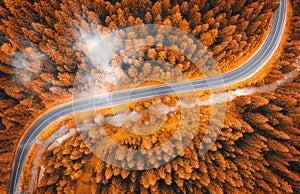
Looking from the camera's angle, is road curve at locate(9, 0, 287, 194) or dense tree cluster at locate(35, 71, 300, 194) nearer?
dense tree cluster at locate(35, 71, 300, 194)

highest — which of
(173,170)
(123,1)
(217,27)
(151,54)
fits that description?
(123,1)

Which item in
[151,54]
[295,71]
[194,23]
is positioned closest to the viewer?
[151,54]

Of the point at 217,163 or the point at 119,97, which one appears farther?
the point at 119,97

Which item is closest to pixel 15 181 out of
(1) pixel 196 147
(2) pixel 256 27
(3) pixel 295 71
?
(1) pixel 196 147

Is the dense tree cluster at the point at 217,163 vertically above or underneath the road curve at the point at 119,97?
underneath

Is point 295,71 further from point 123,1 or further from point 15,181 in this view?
point 15,181

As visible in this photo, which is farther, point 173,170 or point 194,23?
point 194,23

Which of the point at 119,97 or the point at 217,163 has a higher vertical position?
the point at 119,97

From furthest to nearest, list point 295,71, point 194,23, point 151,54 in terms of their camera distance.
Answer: point 295,71 → point 194,23 → point 151,54

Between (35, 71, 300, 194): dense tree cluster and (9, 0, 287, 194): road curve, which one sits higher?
(9, 0, 287, 194): road curve

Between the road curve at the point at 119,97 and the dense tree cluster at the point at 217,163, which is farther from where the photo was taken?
the road curve at the point at 119,97

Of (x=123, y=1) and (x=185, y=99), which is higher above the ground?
(x=123, y=1)
